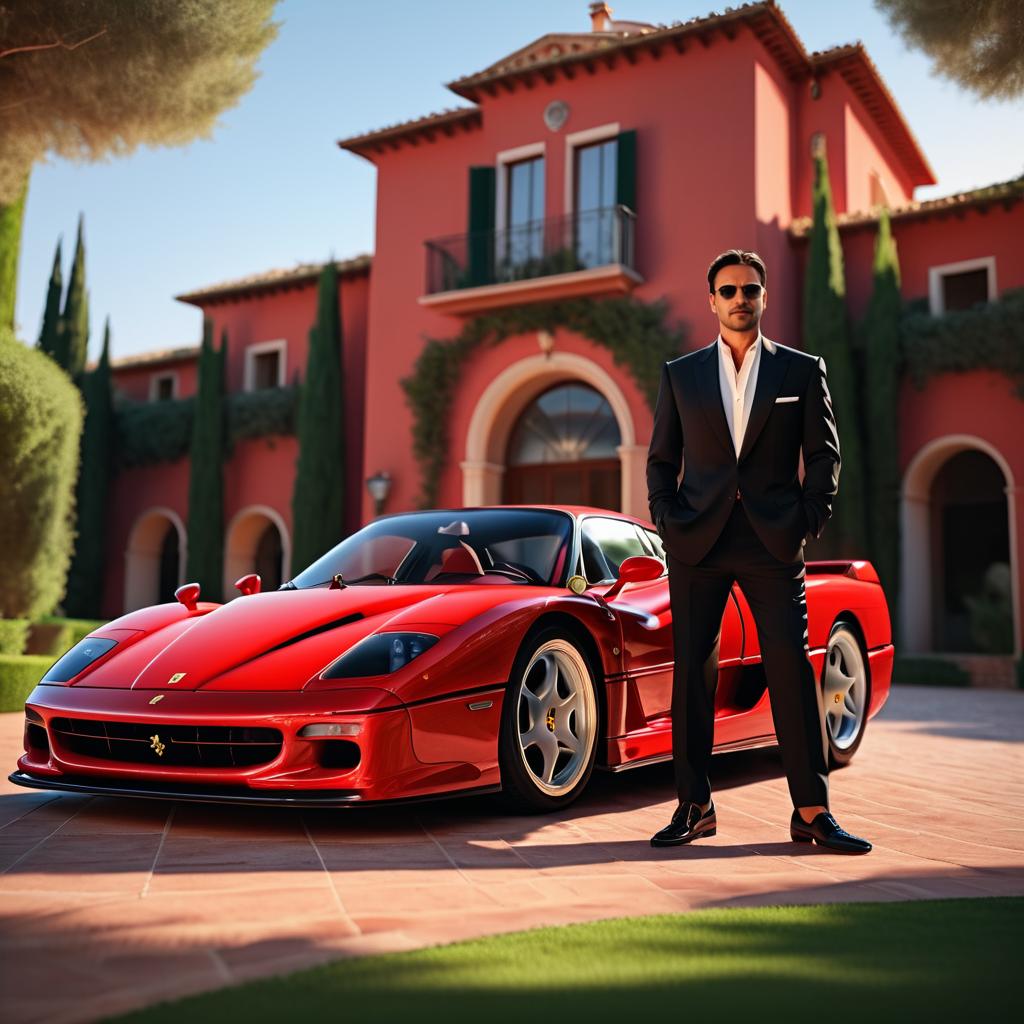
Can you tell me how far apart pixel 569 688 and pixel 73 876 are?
6.40 ft

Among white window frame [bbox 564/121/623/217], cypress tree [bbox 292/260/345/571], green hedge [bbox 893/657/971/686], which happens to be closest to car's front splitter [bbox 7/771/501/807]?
green hedge [bbox 893/657/971/686]

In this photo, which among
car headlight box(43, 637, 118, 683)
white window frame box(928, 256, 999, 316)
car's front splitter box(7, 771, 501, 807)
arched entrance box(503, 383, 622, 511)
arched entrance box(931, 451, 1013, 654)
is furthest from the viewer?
arched entrance box(931, 451, 1013, 654)

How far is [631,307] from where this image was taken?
17750 mm

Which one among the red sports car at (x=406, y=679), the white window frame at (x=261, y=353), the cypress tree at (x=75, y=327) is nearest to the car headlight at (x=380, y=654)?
the red sports car at (x=406, y=679)

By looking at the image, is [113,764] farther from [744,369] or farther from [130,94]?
[130,94]

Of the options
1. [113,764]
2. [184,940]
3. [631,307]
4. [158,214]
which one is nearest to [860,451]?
[631,307]

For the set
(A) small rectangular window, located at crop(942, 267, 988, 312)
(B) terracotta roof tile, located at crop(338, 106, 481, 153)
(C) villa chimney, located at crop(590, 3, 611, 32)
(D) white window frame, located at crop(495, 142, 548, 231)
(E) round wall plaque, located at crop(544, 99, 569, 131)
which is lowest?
(A) small rectangular window, located at crop(942, 267, 988, 312)

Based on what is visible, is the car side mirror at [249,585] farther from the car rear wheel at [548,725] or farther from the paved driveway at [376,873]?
the car rear wheel at [548,725]

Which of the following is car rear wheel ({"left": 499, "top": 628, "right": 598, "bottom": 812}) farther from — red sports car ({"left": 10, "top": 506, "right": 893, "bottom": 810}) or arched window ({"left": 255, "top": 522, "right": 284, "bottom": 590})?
arched window ({"left": 255, "top": 522, "right": 284, "bottom": 590})

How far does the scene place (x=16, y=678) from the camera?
8.52 metres

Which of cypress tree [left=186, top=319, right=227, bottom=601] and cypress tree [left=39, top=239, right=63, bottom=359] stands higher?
cypress tree [left=39, top=239, right=63, bottom=359]

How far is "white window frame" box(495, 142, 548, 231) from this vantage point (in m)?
19.4

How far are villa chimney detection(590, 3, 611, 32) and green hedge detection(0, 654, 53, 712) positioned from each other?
1700 cm

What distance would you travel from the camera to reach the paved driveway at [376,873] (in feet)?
8.01
